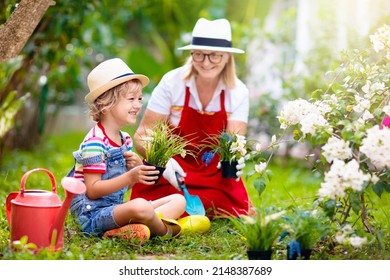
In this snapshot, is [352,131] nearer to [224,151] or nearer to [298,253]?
[298,253]

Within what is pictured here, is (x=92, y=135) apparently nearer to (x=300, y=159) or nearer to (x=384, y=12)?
(x=384, y=12)

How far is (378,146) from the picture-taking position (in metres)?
3.20

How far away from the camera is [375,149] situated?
3199 millimetres

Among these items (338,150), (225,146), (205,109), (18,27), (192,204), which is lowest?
(192,204)

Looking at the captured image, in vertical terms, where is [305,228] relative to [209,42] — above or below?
below

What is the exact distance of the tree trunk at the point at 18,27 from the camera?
12.7 feet

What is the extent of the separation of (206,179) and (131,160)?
82 cm

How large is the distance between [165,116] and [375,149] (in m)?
1.97

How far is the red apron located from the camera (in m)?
4.77

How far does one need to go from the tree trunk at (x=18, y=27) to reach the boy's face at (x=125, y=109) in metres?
0.62

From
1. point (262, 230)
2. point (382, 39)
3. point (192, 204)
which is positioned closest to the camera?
point (262, 230)

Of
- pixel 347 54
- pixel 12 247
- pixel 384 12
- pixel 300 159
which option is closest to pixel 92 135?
pixel 12 247

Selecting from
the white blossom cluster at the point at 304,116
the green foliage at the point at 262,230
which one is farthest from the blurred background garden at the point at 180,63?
the white blossom cluster at the point at 304,116

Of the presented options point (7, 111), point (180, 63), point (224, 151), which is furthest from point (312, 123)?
point (180, 63)
